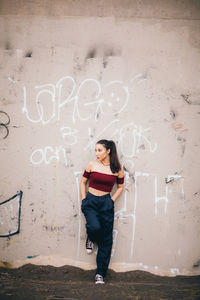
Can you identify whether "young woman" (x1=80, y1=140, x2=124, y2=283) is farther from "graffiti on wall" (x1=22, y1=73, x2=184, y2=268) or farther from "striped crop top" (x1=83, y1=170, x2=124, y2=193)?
"graffiti on wall" (x1=22, y1=73, x2=184, y2=268)

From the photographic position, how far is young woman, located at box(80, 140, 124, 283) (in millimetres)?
3361

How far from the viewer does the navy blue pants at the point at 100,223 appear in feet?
10.9

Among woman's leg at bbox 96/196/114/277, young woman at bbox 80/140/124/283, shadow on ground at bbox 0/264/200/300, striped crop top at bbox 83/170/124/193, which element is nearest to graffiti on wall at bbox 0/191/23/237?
shadow on ground at bbox 0/264/200/300

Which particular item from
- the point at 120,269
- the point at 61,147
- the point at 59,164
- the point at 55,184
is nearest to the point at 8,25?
the point at 61,147

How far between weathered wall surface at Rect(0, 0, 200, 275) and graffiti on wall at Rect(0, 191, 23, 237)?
0.02 m

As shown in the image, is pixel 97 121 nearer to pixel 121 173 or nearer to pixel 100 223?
pixel 121 173

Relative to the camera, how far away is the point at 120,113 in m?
3.62

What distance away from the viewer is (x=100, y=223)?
344 cm

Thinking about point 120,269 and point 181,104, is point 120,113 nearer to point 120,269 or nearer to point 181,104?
point 181,104

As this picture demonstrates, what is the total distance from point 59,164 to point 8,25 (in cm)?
224

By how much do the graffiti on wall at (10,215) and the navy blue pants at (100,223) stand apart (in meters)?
1.06

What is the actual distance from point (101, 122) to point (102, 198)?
1121 mm

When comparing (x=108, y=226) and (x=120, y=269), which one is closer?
(x=108, y=226)

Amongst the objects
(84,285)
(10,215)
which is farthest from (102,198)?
(10,215)
